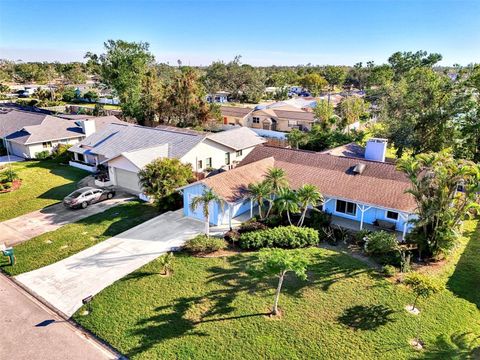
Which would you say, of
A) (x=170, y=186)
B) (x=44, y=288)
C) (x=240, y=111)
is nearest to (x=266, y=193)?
(x=170, y=186)

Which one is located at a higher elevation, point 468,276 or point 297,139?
point 297,139

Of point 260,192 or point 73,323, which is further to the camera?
point 260,192

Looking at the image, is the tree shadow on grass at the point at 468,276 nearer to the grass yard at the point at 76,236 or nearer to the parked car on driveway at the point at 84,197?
the grass yard at the point at 76,236

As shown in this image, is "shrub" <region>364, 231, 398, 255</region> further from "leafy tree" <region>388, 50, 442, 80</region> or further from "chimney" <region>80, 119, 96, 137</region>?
"leafy tree" <region>388, 50, 442, 80</region>

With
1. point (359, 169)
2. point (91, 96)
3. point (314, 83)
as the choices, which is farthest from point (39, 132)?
point (314, 83)

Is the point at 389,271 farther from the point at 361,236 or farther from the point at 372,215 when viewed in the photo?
the point at 372,215

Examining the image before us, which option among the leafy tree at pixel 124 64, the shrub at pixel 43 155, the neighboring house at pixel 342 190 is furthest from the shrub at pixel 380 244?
the leafy tree at pixel 124 64

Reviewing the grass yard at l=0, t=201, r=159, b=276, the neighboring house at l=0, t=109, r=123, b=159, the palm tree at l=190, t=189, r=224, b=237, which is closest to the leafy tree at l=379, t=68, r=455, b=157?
the palm tree at l=190, t=189, r=224, b=237
